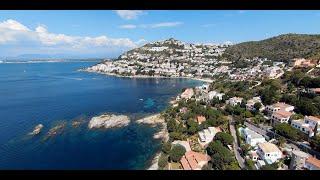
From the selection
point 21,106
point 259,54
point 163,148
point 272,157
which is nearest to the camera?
point 272,157

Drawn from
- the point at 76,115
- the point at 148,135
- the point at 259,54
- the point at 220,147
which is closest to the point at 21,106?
the point at 76,115

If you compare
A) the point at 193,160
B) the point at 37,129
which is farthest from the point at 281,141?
the point at 37,129

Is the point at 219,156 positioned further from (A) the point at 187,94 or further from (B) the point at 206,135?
(A) the point at 187,94

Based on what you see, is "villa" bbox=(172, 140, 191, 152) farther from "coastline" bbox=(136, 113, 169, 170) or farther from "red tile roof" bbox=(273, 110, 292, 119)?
"red tile roof" bbox=(273, 110, 292, 119)
